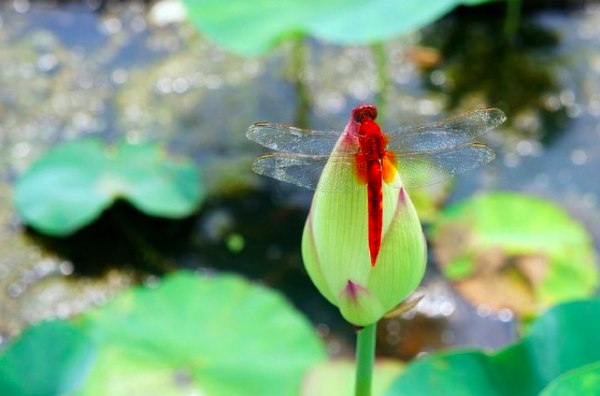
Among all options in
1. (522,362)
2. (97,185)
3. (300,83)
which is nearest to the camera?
(522,362)

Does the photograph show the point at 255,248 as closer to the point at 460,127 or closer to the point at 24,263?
the point at 24,263

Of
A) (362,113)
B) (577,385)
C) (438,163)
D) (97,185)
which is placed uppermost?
(362,113)

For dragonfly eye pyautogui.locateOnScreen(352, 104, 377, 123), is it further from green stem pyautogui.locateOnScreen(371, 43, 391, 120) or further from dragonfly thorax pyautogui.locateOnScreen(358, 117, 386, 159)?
green stem pyautogui.locateOnScreen(371, 43, 391, 120)

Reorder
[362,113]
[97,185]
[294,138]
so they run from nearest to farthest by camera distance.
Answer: [362,113], [294,138], [97,185]

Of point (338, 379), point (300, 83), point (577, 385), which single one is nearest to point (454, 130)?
point (577, 385)

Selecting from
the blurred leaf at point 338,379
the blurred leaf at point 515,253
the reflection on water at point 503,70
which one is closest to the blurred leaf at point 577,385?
the blurred leaf at point 338,379

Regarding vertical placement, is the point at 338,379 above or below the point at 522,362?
below

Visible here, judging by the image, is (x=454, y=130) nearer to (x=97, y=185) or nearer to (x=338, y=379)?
(x=338, y=379)

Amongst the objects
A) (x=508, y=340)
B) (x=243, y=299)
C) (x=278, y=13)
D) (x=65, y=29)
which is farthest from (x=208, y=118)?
(x=508, y=340)

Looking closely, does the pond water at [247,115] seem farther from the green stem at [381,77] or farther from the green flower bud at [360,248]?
the green flower bud at [360,248]
